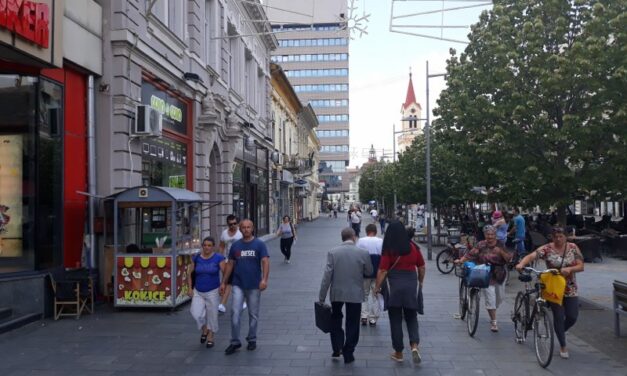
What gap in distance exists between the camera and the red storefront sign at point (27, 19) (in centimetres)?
781

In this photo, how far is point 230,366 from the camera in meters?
6.75

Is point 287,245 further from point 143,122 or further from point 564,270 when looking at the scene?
point 564,270

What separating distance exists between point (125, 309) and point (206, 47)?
1074 centimetres

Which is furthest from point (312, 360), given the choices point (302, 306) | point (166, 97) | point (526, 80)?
point (166, 97)

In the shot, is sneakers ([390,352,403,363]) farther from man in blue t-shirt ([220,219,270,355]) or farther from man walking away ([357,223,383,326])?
man walking away ([357,223,383,326])

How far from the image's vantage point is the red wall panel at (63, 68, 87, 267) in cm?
1038

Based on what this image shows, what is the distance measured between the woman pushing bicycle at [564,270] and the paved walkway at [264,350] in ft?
1.31

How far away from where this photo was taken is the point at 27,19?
8227 millimetres

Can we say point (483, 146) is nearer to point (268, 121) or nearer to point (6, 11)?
point (6, 11)

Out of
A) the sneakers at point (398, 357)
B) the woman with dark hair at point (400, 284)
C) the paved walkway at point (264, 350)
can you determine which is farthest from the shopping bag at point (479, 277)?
the sneakers at point (398, 357)

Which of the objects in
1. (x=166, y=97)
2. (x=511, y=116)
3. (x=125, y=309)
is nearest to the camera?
(x=125, y=309)

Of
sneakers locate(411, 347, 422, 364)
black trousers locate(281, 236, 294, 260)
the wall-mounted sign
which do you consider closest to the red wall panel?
the wall-mounted sign

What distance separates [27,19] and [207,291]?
459 cm

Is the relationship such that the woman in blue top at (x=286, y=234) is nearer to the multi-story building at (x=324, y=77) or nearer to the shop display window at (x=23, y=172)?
the shop display window at (x=23, y=172)
